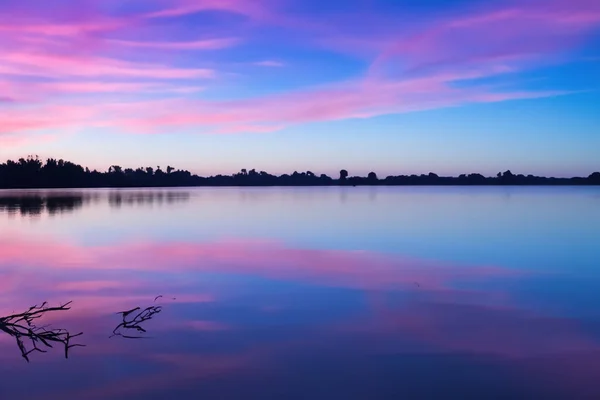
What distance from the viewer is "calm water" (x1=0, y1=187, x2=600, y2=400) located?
281 inches

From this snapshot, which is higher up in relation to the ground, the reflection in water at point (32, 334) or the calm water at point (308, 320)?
the reflection in water at point (32, 334)

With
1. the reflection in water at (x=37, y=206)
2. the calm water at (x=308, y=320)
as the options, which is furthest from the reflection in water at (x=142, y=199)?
the calm water at (x=308, y=320)

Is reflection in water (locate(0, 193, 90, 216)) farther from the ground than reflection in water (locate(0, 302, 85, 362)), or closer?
closer

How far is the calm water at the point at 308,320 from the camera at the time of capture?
7148 mm

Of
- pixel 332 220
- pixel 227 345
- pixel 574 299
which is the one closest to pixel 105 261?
pixel 227 345

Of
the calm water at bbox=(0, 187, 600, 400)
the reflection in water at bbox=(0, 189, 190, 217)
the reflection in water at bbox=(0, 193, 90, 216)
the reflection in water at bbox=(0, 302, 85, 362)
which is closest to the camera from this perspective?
the reflection in water at bbox=(0, 302, 85, 362)

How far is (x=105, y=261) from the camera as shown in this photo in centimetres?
1850

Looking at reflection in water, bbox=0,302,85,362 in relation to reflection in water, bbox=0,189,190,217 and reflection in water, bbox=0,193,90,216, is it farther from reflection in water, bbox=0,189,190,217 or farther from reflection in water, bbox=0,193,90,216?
reflection in water, bbox=0,193,90,216

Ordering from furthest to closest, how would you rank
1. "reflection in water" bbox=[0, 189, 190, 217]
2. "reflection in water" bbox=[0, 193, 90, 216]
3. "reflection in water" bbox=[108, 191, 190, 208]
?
"reflection in water" bbox=[108, 191, 190, 208] < "reflection in water" bbox=[0, 189, 190, 217] < "reflection in water" bbox=[0, 193, 90, 216]

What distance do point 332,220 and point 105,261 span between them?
20.4 meters

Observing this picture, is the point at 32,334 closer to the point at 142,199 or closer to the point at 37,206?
the point at 37,206

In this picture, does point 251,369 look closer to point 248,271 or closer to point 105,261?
point 248,271

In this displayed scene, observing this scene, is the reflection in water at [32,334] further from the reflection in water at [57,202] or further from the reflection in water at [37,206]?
the reflection in water at [37,206]

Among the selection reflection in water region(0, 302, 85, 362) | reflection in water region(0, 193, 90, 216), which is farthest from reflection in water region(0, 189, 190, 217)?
reflection in water region(0, 302, 85, 362)
